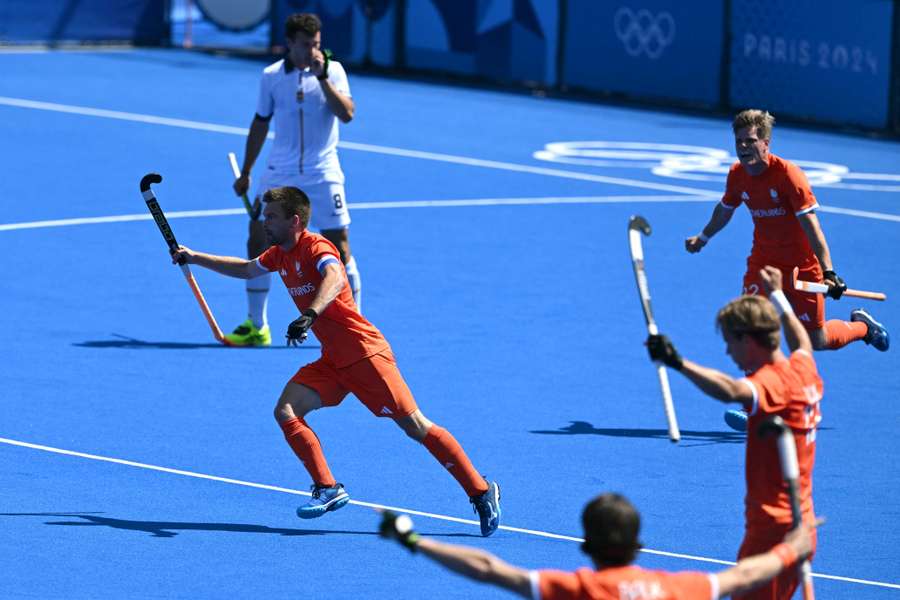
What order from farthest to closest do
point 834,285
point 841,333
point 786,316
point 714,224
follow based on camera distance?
point 841,333 < point 714,224 < point 834,285 < point 786,316

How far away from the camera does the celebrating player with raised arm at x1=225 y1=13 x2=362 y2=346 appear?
14.3 meters

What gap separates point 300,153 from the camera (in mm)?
14406

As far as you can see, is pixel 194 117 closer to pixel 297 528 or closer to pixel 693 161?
pixel 693 161

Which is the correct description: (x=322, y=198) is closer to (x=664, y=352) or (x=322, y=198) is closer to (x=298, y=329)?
(x=298, y=329)

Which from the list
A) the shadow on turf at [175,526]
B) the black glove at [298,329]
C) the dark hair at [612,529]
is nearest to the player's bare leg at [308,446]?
the shadow on turf at [175,526]

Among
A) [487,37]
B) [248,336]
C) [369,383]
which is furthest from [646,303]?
[487,37]

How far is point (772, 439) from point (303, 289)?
3621 mm

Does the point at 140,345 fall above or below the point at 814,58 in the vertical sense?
below

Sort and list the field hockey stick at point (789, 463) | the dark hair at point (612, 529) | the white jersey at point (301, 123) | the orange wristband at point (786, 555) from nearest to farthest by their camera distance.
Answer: the dark hair at point (612, 529) < the orange wristband at point (786, 555) < the field hockey stick at point (789, 463) < the white jersey at point (301, 123)

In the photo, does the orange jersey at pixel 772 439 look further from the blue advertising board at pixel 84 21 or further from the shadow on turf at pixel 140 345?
the blue advertising board at pixel 84 21

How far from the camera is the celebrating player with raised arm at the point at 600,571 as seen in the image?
6.02 m

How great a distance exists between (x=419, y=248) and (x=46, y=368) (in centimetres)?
565

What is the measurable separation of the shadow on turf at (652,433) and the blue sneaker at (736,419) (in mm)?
101

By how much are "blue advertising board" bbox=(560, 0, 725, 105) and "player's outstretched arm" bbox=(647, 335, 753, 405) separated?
21.7 m
